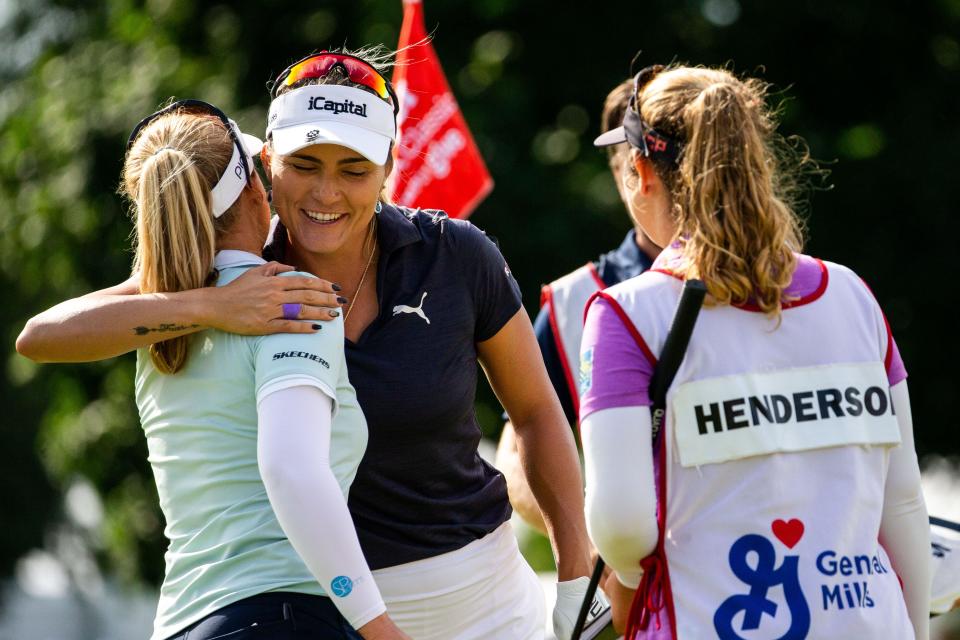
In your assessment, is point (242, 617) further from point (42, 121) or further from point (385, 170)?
point (42, 121)

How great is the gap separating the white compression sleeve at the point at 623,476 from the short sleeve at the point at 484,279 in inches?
27.3

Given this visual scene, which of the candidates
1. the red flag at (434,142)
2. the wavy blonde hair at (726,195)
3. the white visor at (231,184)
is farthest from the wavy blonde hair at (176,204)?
the red flag at (434,142)

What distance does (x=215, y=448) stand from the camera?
2.63m

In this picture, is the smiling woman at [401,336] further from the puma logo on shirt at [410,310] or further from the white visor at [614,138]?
the white visor at [614,138]

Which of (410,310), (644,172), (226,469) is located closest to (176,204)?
(226,469)

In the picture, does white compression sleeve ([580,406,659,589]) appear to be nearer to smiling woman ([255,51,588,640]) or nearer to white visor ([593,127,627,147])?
smiling woman ([255,51,588,640])

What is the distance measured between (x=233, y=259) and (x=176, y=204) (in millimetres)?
191

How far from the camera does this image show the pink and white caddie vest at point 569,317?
417 centimetres

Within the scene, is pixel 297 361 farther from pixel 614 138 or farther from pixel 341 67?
pixel 614 138

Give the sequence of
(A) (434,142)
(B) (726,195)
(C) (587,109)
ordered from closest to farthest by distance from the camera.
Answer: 1. (B) (726,195)
2. (A) (434,142)
3. (C) (587,109)

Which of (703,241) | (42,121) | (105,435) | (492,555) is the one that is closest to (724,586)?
(703,241)

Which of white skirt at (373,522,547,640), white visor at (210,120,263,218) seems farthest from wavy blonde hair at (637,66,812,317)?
white skirt at (373,522,547,640)

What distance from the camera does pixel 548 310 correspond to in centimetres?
423

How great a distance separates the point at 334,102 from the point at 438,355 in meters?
0.60
